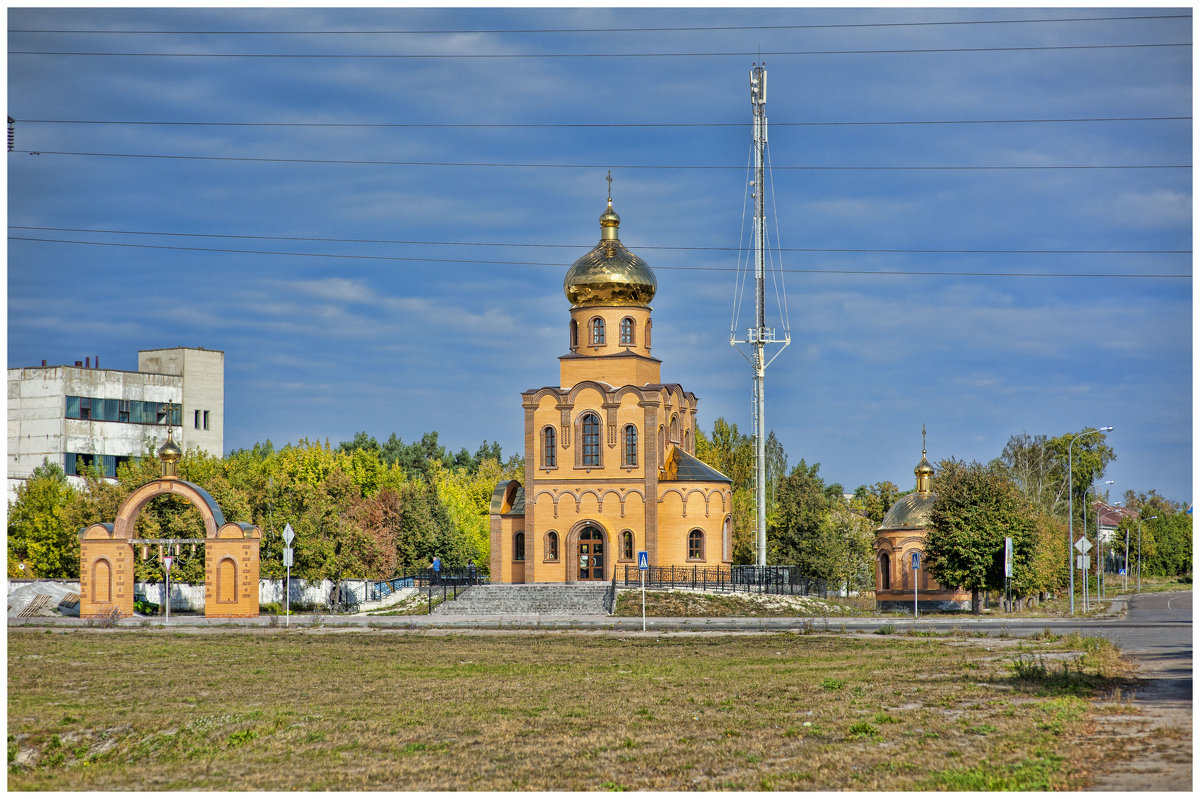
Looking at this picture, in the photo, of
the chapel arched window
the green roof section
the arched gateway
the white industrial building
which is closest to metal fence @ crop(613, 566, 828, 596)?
the green roof section

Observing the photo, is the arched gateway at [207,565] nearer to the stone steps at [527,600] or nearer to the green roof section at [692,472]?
the stone steps at [527,600]

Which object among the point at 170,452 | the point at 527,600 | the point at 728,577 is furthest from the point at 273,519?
the point at 728,577

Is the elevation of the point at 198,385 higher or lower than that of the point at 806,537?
higher

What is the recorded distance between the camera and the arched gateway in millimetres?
45781

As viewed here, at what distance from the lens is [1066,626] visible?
3800cm

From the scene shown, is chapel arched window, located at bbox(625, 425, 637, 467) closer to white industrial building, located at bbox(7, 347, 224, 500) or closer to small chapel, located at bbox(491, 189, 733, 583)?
small chapel, located at bbox(491, 189, 733, 583)

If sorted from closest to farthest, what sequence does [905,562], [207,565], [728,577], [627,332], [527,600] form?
[207,565]
[527,600]
[728,577]
[627,332]
[905,562]

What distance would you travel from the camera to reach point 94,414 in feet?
267

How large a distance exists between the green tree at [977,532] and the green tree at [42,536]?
35607 mm

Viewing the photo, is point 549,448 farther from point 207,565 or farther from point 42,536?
point 42,536

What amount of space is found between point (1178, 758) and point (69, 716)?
44.2 feet

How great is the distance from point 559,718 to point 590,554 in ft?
126

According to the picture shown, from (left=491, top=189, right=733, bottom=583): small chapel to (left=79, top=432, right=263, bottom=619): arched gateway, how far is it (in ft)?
43.4

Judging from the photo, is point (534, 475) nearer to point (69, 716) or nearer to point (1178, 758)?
point (69, 716)
